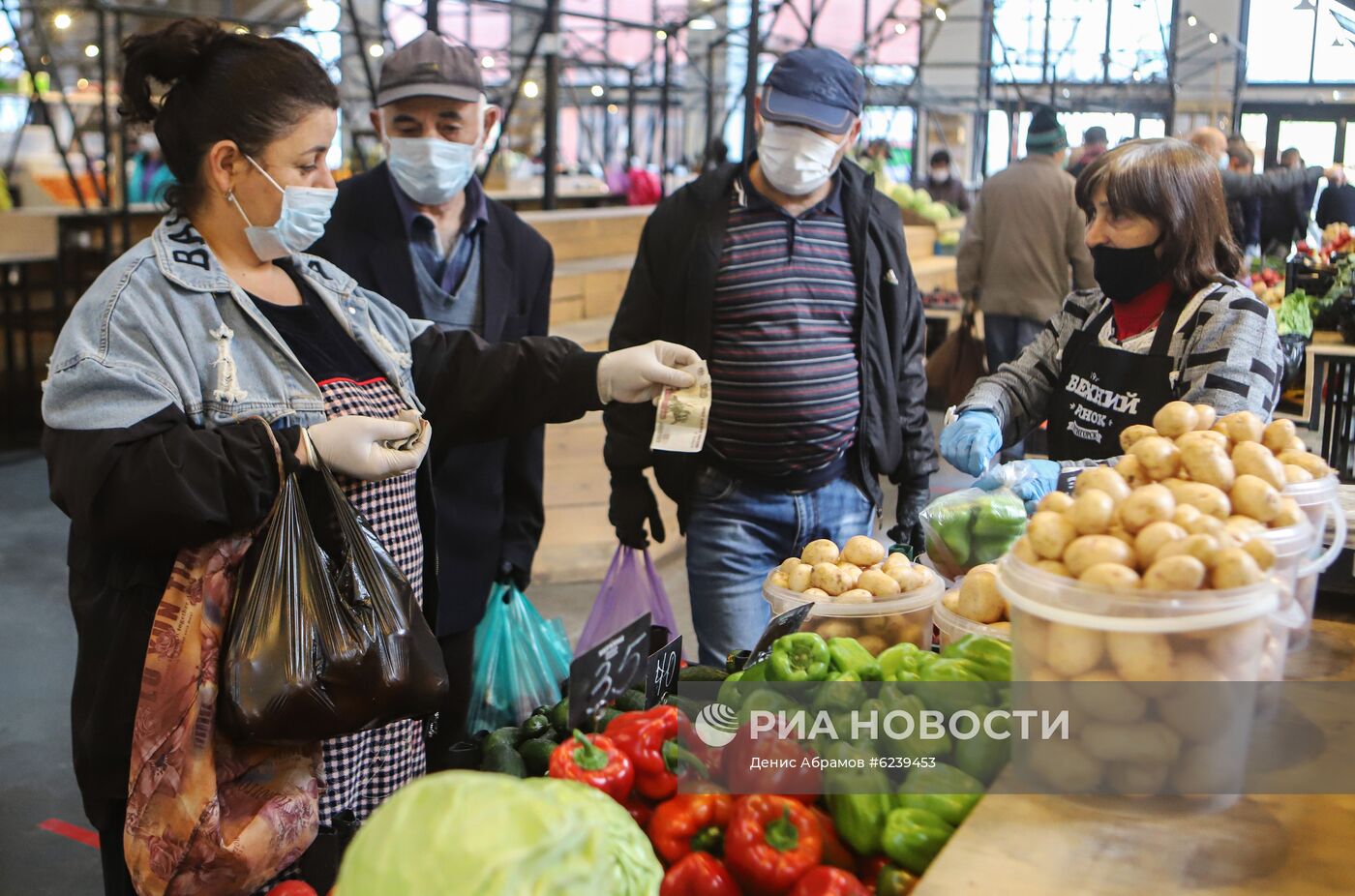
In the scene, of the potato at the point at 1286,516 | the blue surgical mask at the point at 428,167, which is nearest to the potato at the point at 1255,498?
the potato at the point at 1286,516

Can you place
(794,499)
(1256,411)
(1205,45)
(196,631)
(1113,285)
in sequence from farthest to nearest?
(1205,45), (794,499), (1113,285), (1256,411), (196,631)

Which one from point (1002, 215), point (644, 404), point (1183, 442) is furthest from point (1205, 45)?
point (1183, 442)

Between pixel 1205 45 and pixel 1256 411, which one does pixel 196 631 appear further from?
pixel 1205 45

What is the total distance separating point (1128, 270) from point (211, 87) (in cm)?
158

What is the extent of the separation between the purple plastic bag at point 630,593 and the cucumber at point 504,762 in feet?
3.81

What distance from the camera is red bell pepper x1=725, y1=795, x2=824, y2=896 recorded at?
1.25 metres

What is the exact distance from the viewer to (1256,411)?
207 centimetres

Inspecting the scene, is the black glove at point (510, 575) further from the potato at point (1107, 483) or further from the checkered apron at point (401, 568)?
the potato at point (1107, 483)

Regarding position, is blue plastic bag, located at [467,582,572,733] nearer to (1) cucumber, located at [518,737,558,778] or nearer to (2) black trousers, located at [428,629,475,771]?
(2) black trousers, located at [428,629,475,771]

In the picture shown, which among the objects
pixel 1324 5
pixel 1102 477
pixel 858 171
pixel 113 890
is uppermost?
pixel 1324 5

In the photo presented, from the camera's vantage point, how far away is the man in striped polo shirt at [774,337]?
2.72 meters

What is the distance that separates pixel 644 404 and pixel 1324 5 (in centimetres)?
194

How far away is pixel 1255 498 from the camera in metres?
1.29

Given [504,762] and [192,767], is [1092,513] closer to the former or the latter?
[504,762]
